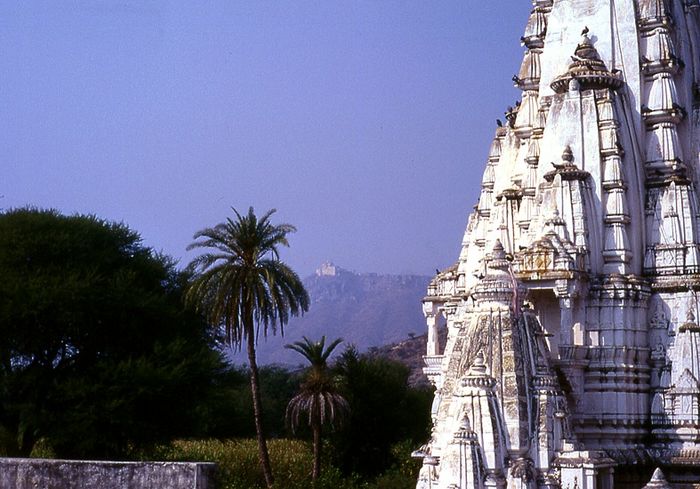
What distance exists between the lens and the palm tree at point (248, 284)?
44188mm

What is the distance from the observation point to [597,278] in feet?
107

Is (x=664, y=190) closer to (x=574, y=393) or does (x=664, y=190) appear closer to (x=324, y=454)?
(x=574, y=393)

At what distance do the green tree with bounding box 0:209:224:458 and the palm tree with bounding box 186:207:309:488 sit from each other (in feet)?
11.5

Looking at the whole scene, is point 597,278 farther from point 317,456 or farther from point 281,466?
point 281,466

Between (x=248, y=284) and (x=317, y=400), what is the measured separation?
22.3 feet

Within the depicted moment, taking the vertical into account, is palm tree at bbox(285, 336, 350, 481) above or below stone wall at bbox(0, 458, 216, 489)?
above

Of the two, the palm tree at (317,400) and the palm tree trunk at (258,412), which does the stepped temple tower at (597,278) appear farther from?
the palm tree at (317,400)

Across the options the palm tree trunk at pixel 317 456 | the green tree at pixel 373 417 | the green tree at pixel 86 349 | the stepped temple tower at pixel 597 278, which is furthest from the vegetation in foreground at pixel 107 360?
the stepped temple tower at pixel 597 278

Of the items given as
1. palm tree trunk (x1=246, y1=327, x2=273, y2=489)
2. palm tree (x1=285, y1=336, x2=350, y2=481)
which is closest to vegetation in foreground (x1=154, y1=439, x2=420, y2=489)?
palm tree trunk (x1=246, y1=327, x2=273, y2=489)

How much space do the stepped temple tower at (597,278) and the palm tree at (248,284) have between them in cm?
949

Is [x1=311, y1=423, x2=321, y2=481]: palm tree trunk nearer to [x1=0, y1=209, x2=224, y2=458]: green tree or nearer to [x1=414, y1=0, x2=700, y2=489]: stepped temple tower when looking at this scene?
[x1=0, y1=209, x2=224, y2=458]: green tree

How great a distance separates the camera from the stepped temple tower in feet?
93.4

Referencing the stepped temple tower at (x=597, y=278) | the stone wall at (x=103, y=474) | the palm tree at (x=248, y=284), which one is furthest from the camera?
the palm tree at (x=248, y=284)

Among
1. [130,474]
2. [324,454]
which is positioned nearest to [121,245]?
[324,454]
